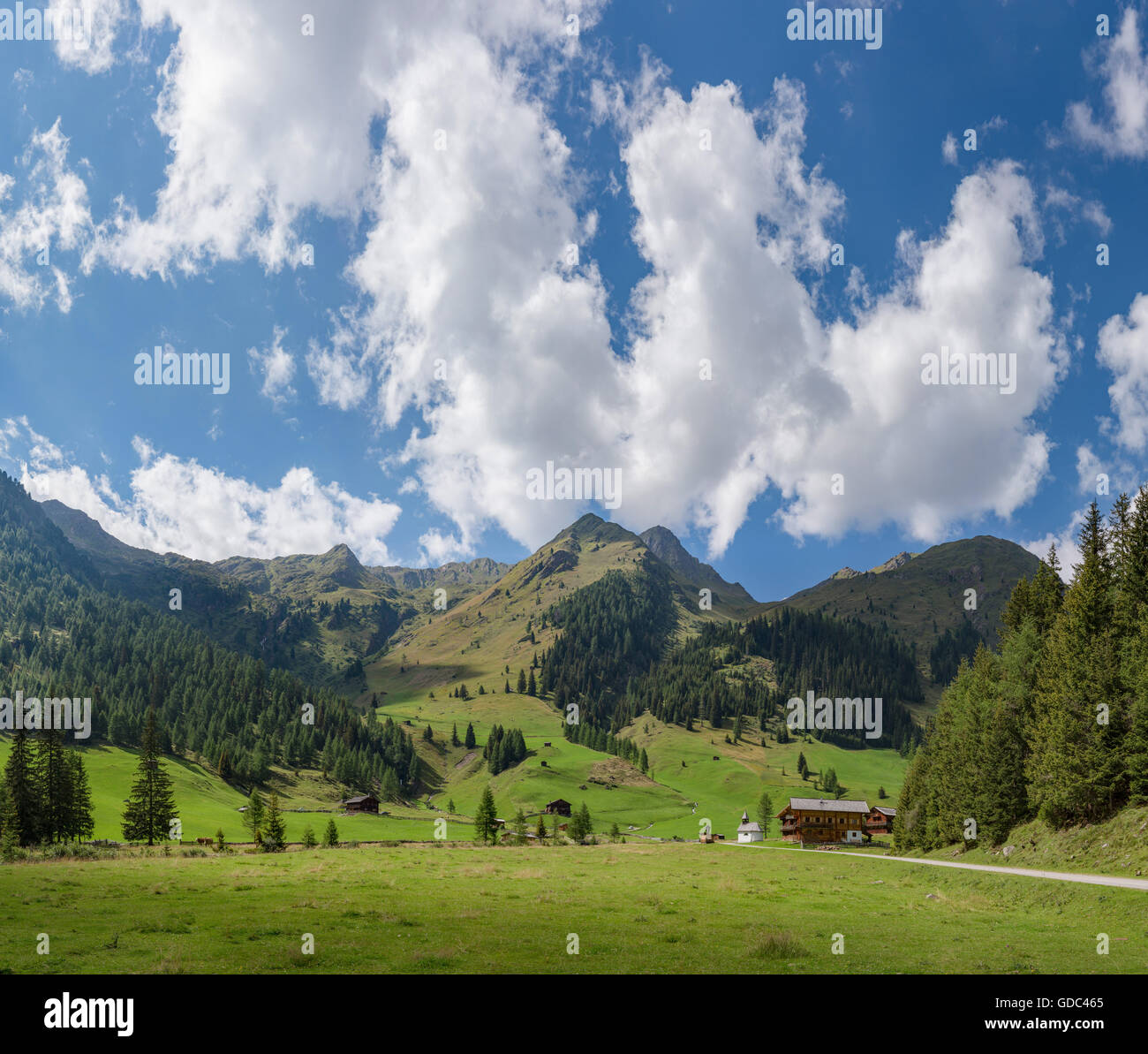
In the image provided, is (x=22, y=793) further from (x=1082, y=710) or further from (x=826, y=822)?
(x=826, y=822)

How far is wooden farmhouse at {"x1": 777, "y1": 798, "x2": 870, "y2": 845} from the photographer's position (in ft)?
463

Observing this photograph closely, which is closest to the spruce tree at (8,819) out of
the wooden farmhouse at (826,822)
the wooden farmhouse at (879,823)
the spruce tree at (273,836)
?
the spruce tree at (273,836)

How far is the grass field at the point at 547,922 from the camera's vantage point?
2100 cm

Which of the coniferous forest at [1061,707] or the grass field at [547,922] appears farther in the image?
the coniferous forest at [1061,707]

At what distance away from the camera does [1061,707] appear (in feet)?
170

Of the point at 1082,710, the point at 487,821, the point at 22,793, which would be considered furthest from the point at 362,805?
the point at 1082,710

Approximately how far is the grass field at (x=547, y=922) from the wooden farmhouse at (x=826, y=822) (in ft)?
322

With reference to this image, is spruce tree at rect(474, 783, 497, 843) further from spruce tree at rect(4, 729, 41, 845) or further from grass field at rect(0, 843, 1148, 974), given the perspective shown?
spruce tree at rect(4, 729, 41, 845)

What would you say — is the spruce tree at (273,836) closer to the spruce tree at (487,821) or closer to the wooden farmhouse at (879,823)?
the spruce tree at (487,821)

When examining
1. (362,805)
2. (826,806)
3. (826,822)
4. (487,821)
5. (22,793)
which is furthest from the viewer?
(362,805)

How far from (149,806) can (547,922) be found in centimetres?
9291

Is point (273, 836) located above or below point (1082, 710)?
below

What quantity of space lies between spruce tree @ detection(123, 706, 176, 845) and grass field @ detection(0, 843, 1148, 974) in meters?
46.3
